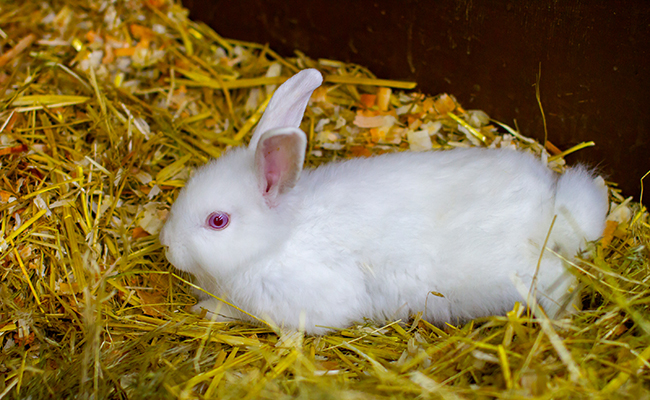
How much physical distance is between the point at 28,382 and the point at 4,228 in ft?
3.25

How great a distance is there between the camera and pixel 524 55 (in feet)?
10.5

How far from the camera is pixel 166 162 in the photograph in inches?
145

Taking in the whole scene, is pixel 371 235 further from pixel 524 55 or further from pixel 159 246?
pixel 524 55

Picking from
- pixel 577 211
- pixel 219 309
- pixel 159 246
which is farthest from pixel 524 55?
pixel 159 246

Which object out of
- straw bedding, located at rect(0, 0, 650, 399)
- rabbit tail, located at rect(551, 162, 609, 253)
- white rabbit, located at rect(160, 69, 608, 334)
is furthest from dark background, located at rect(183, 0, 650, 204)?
white rabbit, located at rect(160, 69, 608, 334)

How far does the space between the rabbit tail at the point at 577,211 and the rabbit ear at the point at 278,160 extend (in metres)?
1.37

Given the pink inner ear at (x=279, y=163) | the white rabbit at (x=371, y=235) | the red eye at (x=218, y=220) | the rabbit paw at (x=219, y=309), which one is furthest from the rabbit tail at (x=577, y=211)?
the rabbit paw at (x=219, y=309)

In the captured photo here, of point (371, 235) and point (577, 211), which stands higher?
point (577, 211)

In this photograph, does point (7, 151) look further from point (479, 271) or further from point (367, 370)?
point (479, 271)

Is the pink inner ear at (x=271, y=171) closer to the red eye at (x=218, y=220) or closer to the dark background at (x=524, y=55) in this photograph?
the red eye at (x=218, y=220)

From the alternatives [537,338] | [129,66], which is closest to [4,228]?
[129,66]

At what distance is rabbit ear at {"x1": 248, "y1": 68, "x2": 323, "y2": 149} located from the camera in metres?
2.62

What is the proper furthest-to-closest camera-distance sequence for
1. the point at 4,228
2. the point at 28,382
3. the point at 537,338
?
the point at 4,228 < the point at 28,382 < the point at 537,338

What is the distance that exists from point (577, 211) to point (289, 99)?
64.2 inches
